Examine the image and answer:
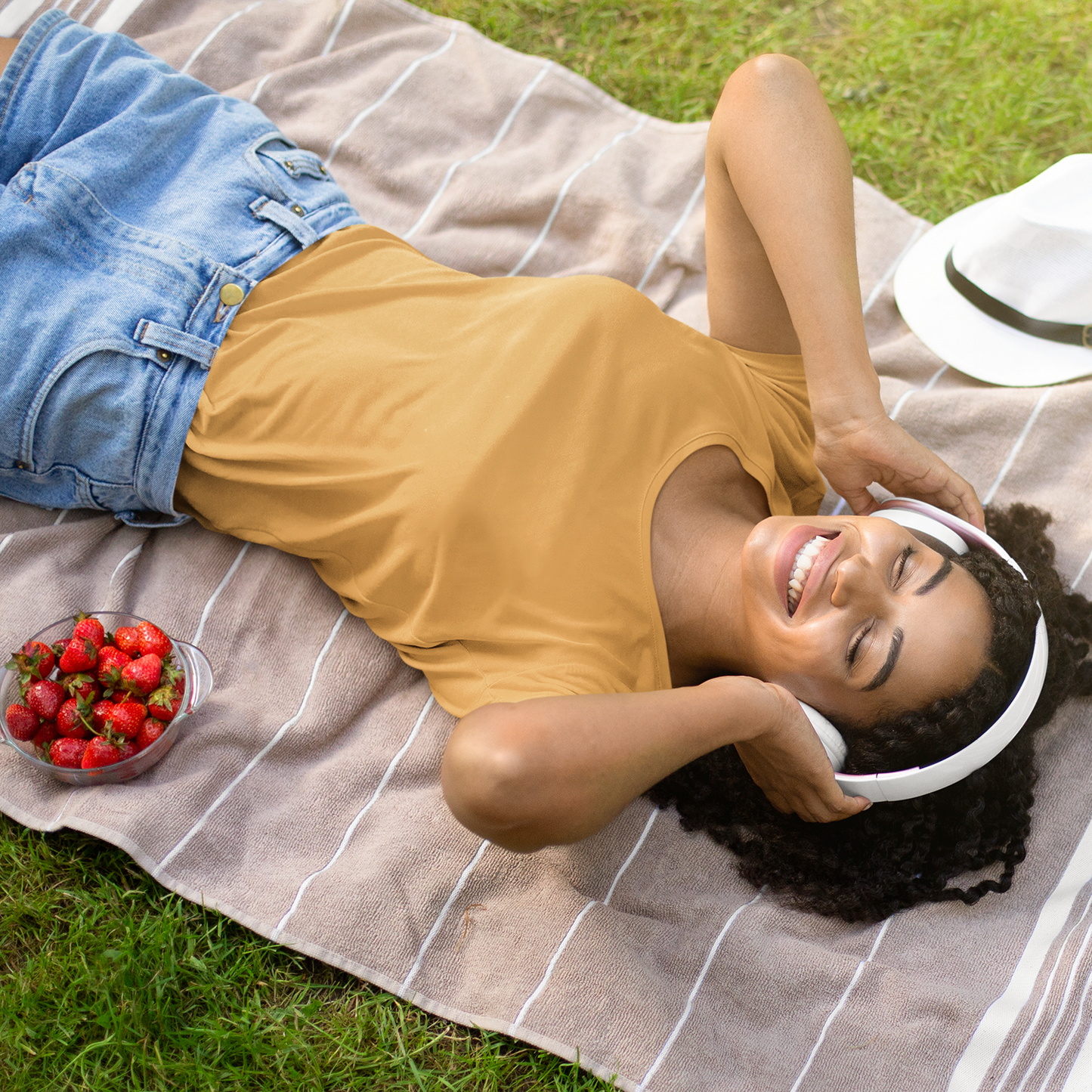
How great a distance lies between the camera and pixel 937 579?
2.13m

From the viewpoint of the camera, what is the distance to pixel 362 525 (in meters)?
2.33

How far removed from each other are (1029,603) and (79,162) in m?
2.57

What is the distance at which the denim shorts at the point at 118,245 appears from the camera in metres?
2.36

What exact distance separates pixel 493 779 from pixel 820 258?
1.53m

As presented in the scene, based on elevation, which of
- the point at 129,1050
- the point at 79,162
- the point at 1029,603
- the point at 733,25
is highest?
the point at 733,25

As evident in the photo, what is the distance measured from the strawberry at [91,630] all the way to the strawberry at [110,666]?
0.02 m

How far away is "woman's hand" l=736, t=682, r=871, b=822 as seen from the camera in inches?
82.7

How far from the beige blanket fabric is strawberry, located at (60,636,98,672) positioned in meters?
0.31

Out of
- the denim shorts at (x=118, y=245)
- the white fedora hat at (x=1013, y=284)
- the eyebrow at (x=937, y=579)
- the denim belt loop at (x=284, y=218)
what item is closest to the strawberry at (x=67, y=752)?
the denim shorts at (x=118, y=245)

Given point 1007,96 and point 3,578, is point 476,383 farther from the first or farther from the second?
point 1007,96

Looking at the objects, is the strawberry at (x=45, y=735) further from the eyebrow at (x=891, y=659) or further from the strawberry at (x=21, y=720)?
the eyebrow at (x=891, y=659)

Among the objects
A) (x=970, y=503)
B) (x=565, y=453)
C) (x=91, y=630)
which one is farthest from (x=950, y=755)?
(x=91, y=630)

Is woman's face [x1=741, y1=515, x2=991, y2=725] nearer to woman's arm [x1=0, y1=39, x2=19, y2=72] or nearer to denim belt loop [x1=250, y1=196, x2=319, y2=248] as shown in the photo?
denim belt loop [x1=250, y1=196, x2=319, y2=248]

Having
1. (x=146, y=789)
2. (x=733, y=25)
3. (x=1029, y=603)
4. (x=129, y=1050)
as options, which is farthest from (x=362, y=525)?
(x=733, y=25)
